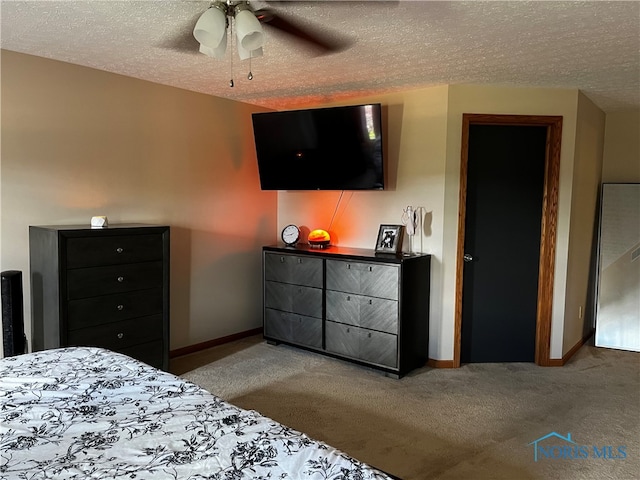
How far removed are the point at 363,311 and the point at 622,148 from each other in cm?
334

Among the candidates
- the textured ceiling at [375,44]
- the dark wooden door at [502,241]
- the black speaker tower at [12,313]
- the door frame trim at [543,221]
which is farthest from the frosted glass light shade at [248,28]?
the dark wooden door at [502,241]

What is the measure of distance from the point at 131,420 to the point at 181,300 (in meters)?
2.73

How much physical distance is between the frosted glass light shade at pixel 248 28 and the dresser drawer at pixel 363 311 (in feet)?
7.59

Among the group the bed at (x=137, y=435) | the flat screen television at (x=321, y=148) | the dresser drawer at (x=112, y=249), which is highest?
the flat screen television at (x=321, y=148)

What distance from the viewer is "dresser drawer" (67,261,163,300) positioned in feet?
10.2

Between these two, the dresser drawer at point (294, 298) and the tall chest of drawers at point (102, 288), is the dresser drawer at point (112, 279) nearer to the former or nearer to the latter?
the tall chest of drawers at point (102, 288)

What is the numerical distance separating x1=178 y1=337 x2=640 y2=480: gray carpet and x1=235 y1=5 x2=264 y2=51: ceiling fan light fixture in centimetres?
222

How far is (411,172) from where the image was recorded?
4.11 meters

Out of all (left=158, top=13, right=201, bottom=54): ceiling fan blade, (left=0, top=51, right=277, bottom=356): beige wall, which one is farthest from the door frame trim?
A: (left=158, top=13, right=201, bottom=54): ceiling fan blade

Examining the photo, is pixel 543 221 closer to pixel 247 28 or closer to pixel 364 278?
pixel 364 278

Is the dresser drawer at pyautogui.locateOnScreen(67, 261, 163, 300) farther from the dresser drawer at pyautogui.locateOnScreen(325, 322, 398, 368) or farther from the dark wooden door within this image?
the dark wooden door

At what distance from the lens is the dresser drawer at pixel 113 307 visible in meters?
3.11

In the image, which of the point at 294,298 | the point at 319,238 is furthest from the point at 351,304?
the point at 319,238

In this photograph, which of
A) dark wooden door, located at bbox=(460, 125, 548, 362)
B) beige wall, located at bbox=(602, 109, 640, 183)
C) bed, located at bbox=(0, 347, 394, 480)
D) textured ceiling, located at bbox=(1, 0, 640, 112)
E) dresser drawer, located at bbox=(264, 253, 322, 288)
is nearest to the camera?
bed, located at bbox=(0, 347, 394, 480)
